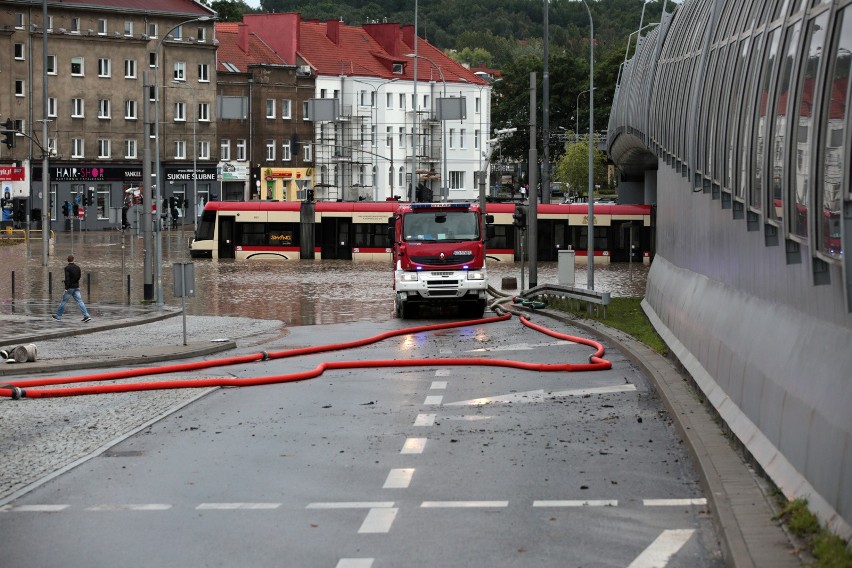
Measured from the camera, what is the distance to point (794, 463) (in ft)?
36.0

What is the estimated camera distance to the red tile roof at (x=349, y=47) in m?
113

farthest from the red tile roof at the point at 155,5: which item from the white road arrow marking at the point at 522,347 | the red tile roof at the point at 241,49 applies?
the white road arrow marking at the point at 522,347

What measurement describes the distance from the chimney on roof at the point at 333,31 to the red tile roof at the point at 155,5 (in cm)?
1562

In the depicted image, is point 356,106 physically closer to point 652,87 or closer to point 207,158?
point 207,158

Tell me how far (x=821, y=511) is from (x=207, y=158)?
97021 millimetres

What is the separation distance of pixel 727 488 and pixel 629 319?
65.5ft

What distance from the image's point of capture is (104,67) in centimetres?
9944

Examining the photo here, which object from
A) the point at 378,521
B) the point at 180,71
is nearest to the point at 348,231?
the point at 180,71

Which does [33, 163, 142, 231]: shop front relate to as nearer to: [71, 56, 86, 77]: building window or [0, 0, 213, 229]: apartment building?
[0, 0, 213, 229]: apartment building

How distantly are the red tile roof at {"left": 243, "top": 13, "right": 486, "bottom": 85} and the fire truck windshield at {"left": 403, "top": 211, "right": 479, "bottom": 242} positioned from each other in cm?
7203

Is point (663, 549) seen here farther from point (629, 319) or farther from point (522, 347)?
point (629, 319)

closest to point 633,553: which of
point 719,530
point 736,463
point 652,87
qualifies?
point 719,530

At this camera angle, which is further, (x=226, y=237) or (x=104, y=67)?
(x=104, y=67)

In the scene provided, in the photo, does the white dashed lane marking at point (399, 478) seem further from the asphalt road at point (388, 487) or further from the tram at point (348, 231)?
the tram at point (348, 231)
